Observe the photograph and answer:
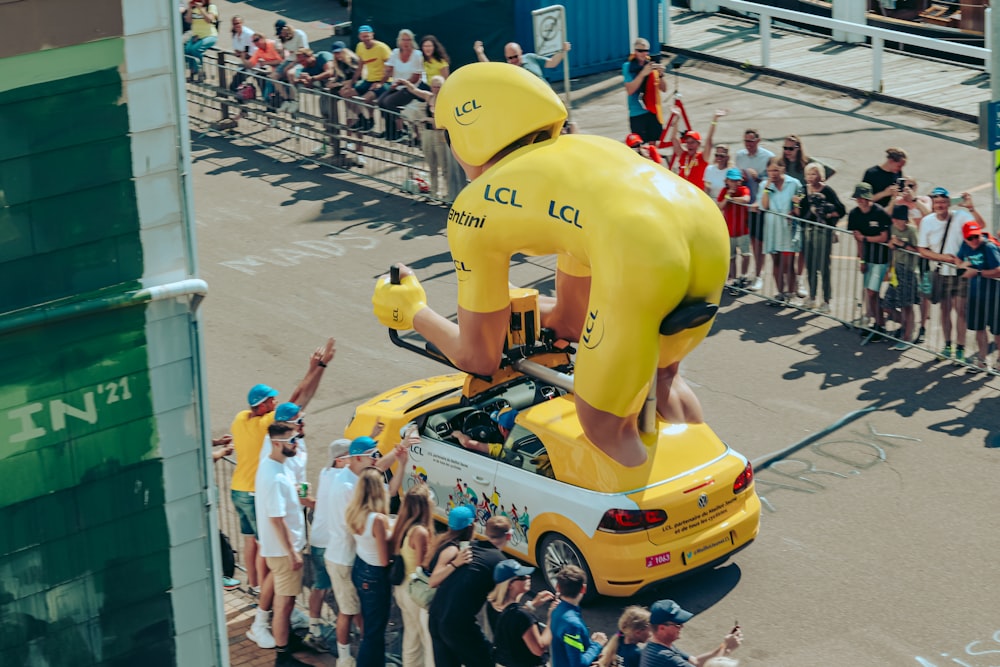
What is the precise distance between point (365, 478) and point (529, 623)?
1.57m

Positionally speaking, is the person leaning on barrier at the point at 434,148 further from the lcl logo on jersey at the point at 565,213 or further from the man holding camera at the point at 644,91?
the lcl logo on jersey at the point at 565,213

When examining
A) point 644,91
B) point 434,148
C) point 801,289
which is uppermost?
point 644,91

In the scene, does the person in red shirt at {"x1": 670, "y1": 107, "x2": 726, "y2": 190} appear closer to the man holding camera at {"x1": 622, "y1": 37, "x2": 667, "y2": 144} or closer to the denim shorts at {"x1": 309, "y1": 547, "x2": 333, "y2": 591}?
the man holding camera at {"x1": 622, "y1": 37, "x2": 667, "y2": 144}

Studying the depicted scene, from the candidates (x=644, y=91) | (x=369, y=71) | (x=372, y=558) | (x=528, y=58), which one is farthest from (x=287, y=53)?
(x=372, y=558)

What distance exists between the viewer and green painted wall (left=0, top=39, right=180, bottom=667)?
7.98 m

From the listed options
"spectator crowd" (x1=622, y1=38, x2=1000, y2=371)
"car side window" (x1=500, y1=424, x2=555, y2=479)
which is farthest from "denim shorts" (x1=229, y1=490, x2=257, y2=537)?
"spectator crowd" (x1=622, y1=38, x2=1000, y2=371)

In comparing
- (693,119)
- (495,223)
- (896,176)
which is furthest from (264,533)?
(693,119)

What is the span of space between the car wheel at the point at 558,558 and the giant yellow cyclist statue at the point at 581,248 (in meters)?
0.80

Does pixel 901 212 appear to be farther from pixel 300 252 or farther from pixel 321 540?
pixel 300 252

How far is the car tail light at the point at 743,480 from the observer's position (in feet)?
38.1

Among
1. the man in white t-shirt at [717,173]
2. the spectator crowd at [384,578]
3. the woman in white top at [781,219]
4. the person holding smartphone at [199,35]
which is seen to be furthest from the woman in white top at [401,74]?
the spectator crowd at [384,578]

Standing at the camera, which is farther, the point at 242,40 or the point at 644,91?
the point at 242,40

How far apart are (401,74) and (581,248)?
12.1 metres

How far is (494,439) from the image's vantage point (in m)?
12.1
